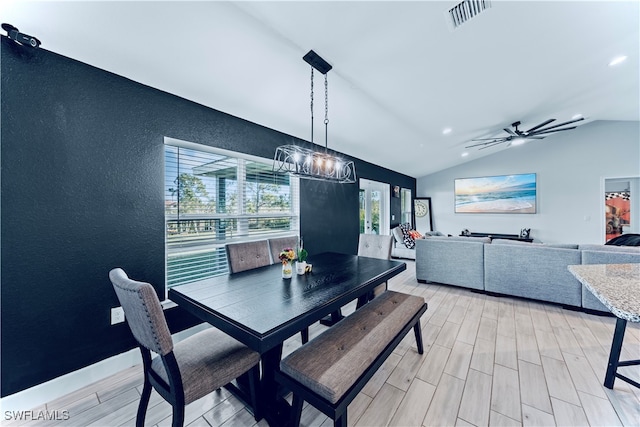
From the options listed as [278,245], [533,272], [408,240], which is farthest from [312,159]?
[408,240]

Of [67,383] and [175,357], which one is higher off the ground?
[175,357]

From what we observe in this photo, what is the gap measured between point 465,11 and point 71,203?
329 centimetres

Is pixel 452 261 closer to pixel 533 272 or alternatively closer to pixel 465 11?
pixel 533 272

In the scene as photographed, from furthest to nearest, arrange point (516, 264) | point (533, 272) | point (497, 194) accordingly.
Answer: point (497, 194)
point (516, 264)
point (533, 272)

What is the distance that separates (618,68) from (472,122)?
1684 mm

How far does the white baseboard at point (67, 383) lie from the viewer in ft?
5.20

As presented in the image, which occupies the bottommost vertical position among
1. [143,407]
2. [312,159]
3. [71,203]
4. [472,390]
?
[472,390]

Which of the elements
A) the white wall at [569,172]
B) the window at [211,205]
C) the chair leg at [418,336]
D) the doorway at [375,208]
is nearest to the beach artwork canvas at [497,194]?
the white wall at [569,172]

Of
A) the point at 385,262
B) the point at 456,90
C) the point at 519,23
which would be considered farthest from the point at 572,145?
the point at 385,262

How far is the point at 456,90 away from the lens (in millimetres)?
3082

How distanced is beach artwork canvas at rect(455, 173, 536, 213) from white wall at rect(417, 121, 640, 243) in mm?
160

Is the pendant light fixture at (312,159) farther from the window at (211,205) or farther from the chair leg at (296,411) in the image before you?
the chair leg at (296,411)

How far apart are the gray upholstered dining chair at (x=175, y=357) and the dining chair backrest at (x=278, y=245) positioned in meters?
1.17

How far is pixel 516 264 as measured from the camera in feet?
11.0
